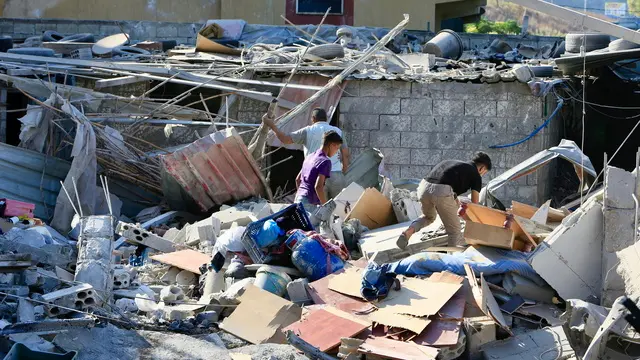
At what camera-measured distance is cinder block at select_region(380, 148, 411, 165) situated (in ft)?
50.3

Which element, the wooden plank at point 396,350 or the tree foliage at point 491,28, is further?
the tree foliage at point 491,28

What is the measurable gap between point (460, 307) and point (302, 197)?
283 cm

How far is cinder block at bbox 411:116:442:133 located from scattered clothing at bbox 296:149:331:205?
4011mm

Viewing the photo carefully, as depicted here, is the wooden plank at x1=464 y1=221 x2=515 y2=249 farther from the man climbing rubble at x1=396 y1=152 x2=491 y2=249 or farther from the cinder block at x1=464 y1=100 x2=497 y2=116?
the cinder block at x1=464 y1=100 x2=497 y2=116

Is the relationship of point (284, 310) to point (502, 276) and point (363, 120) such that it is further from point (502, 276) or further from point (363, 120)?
point (363, 120)

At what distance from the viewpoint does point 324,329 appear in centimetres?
878

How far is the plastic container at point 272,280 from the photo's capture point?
376 inches

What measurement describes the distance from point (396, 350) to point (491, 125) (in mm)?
7300

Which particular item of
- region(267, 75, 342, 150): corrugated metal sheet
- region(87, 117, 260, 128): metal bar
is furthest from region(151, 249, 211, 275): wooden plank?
region(267, 75, 342, 150): corrugated metal sheet

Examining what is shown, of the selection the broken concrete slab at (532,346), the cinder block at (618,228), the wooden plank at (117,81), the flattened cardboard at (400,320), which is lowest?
the broken concrete slab at (532,346)

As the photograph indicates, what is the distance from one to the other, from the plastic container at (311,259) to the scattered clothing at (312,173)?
138 centimetres

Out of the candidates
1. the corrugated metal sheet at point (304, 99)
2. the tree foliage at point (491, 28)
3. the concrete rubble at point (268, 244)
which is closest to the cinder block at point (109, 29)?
the concrete rubble at point (268, 244)

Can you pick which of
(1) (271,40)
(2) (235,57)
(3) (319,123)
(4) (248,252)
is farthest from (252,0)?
(4) (248,252)

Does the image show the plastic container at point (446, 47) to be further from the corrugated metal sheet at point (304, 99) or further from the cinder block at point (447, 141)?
the corrugated metal sheet at point (304, 99)
